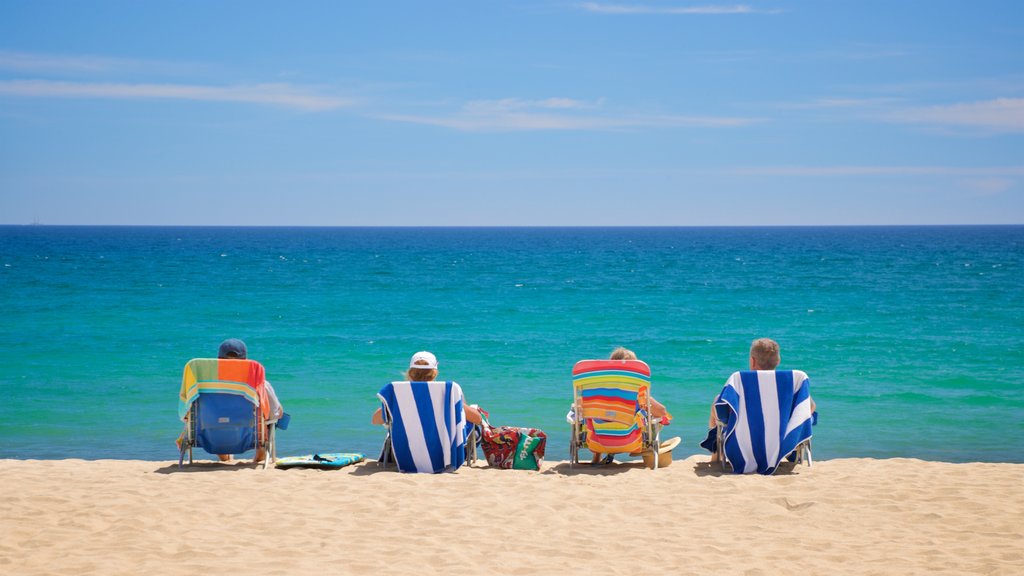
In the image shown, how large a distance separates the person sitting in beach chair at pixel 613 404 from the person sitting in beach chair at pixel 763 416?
0.57 m

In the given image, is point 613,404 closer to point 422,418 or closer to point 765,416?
point 765,416

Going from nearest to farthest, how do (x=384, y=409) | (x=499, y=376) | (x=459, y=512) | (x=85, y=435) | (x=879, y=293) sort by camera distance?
(x=459, y=512) < (x=384, y=409) < (x=85, y=435) < (x=499, y=376) < (x=879, y=293)

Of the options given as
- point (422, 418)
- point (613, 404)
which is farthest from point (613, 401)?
point (422, 418)

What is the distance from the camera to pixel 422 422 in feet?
23.5

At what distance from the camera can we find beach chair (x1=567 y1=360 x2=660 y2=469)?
719 centimetres

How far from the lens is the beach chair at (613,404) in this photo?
23.6 ft

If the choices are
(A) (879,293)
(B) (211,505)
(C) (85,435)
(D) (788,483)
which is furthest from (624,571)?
(A) (879,293)

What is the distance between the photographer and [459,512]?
5895 millimetres

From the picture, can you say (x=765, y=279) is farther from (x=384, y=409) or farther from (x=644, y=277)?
(x=384, y=409)

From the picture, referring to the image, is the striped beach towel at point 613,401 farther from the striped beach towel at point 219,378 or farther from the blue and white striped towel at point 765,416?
the striped beach towel at point 219,378

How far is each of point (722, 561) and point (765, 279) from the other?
36385mm

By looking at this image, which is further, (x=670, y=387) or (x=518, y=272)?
(x=518, y=272)

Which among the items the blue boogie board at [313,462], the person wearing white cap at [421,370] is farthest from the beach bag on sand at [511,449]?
the blue boogie board at [313,462]

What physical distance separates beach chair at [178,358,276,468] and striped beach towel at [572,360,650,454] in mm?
2472
